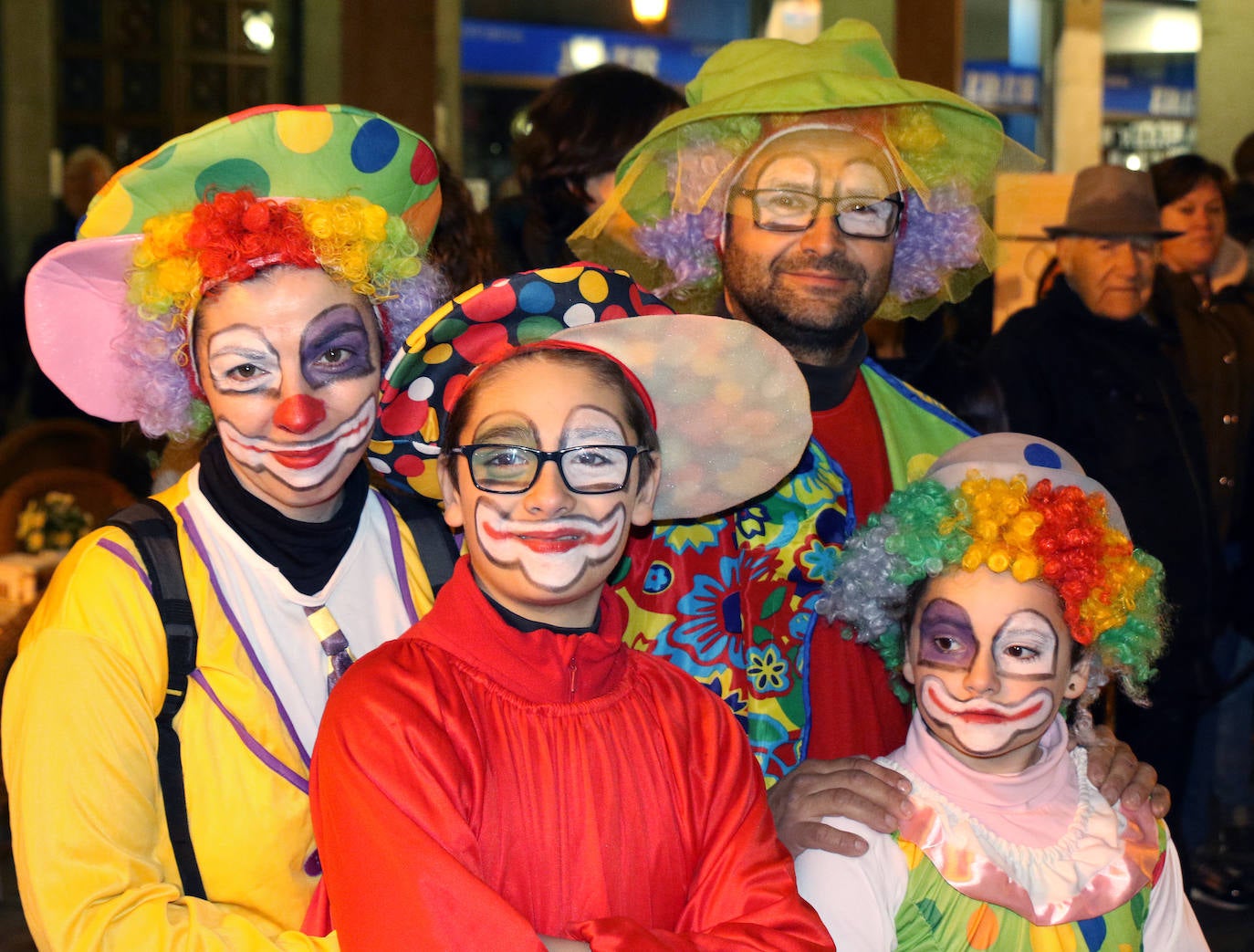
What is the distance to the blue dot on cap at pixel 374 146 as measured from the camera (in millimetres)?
2322

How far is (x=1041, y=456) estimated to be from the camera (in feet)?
8.13

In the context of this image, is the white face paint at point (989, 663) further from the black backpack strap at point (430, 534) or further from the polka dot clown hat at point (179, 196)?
the polka dot clown hat at point (179, 196)

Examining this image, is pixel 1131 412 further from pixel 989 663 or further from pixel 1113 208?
pixel 989 663

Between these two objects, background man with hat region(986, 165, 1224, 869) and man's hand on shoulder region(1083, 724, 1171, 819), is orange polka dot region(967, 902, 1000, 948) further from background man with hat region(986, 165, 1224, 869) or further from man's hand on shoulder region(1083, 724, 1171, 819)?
background man with hat region(986, 165, 1224, 869)

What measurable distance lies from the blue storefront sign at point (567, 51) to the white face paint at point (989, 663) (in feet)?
22.5

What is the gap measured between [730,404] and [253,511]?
78 centimetres

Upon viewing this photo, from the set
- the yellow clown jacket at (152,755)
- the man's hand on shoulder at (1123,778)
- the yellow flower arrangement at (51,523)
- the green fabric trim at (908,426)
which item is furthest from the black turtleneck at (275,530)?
the yellow flower arrangement at (51,523)

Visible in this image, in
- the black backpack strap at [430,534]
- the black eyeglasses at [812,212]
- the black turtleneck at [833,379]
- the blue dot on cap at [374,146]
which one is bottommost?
the black backpack strap at [430,534]

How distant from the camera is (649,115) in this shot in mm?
3861

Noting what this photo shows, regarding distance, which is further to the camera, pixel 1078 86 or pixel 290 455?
pixel 1078 86

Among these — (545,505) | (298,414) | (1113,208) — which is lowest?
(545,505)

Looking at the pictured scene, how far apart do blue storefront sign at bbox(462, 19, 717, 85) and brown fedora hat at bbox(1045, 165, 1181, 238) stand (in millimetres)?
4687

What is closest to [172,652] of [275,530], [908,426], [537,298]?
[275,530]

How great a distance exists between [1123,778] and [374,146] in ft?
5.44
